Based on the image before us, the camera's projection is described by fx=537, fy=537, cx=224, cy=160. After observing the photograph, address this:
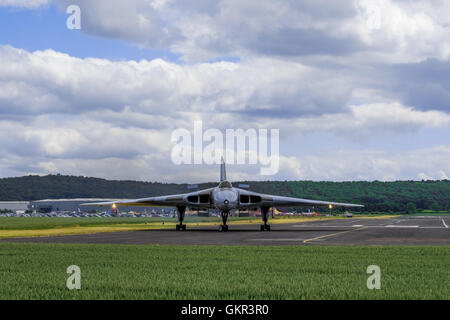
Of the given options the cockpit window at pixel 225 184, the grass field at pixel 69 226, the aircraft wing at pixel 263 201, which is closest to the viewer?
the cockpit window at pixel 225 184

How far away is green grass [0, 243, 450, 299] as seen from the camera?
447 inches

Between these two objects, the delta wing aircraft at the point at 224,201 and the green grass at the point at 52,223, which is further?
the green grass at the point at 52,223

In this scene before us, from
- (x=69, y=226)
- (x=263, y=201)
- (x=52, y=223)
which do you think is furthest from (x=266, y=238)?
(x=52, y=223)

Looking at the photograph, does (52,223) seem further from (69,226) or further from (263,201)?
(263,201)

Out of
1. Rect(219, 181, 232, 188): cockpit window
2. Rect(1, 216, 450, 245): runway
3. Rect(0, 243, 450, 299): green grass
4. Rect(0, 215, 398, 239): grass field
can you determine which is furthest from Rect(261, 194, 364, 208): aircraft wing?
Rect(0, 243, 450, 299): green grass

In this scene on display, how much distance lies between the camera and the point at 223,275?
14.3 m

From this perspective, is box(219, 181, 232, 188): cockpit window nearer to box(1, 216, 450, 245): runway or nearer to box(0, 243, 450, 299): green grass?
box(1, 216, 450, 245): runway

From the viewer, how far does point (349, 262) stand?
17938mm

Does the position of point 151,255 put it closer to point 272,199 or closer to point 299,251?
point 299,251

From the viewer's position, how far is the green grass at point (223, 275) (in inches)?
447

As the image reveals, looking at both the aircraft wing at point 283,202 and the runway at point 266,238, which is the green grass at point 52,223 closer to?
the runway at point 266,238

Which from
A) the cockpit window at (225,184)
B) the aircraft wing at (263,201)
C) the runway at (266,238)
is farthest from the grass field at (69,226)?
the aircraft wing at (263,201)
